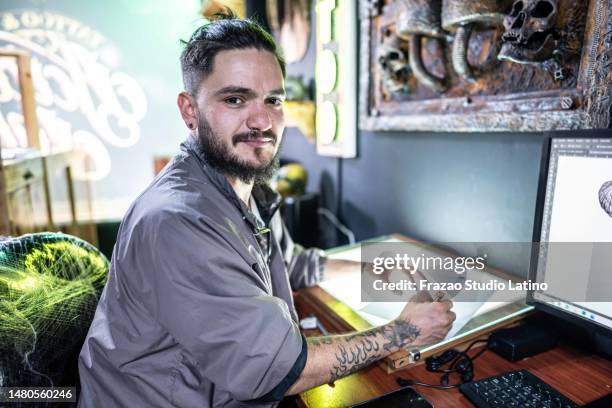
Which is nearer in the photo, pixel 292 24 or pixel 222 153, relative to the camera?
pixel 222 153

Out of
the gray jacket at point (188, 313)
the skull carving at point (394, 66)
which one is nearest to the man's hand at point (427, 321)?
the gray jacket at point (188, 313)

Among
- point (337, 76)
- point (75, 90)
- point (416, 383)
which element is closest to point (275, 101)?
point (416, 383)

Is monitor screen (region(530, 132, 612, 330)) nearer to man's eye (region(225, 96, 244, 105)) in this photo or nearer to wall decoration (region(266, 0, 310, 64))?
man's eye (region(225, 96, 244, 105))

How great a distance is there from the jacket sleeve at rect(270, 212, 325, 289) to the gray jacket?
336 mm

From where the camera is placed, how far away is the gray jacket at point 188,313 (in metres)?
0.62

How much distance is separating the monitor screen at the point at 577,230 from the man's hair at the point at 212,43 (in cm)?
70

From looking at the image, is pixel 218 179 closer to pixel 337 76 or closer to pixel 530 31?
pixel 530 31

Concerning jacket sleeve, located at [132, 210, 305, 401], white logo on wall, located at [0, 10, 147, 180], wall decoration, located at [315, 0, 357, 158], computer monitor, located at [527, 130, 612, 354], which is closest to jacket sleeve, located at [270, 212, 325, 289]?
jacket sleeve, located at [132, 210, 305, 401]

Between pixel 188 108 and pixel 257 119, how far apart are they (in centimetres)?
19

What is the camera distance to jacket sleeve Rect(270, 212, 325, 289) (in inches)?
46.4

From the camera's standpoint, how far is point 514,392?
0.66m

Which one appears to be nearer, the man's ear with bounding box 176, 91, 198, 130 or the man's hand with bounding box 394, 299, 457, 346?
the man's hand with bounding box 394, 299, 457, 346

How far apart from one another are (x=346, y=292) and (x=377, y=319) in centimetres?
18

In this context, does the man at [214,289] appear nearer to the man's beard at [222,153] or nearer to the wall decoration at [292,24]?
the man's beard at [222,153]
